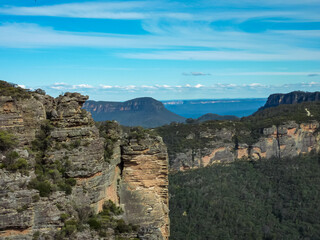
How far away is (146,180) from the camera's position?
22312 mm

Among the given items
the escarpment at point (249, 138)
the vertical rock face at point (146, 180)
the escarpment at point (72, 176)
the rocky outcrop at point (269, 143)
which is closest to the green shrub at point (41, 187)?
the escarpment at point (72, 176)

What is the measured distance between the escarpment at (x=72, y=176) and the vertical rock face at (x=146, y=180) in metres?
0.06

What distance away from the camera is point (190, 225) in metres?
61.2

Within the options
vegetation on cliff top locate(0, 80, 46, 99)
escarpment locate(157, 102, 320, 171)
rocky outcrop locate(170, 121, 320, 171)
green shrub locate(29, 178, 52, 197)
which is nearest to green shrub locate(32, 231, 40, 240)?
green shrub locate(29, 178, 52, 197)

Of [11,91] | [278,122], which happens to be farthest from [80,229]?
[278,122]

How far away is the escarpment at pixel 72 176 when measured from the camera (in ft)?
48.8

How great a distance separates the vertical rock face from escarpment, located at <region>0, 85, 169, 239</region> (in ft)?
0.19

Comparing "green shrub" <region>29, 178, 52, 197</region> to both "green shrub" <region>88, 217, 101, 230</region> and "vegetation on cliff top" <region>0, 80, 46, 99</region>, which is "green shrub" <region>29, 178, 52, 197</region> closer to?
"green shrub" <region>88, 217, 101, 230</region>

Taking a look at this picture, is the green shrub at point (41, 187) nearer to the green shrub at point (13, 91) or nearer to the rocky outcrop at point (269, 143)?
the green shrub at point (13, 91)

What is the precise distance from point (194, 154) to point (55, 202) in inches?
2795

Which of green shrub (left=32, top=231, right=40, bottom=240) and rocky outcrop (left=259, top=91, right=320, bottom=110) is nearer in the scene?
green shrub (left=32, top=231, right=40, bottom=240)

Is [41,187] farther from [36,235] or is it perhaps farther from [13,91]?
A: [13,91]

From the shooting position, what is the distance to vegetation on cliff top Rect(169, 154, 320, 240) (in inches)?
2406

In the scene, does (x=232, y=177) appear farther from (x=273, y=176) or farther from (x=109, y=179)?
(x=109, y=179)
